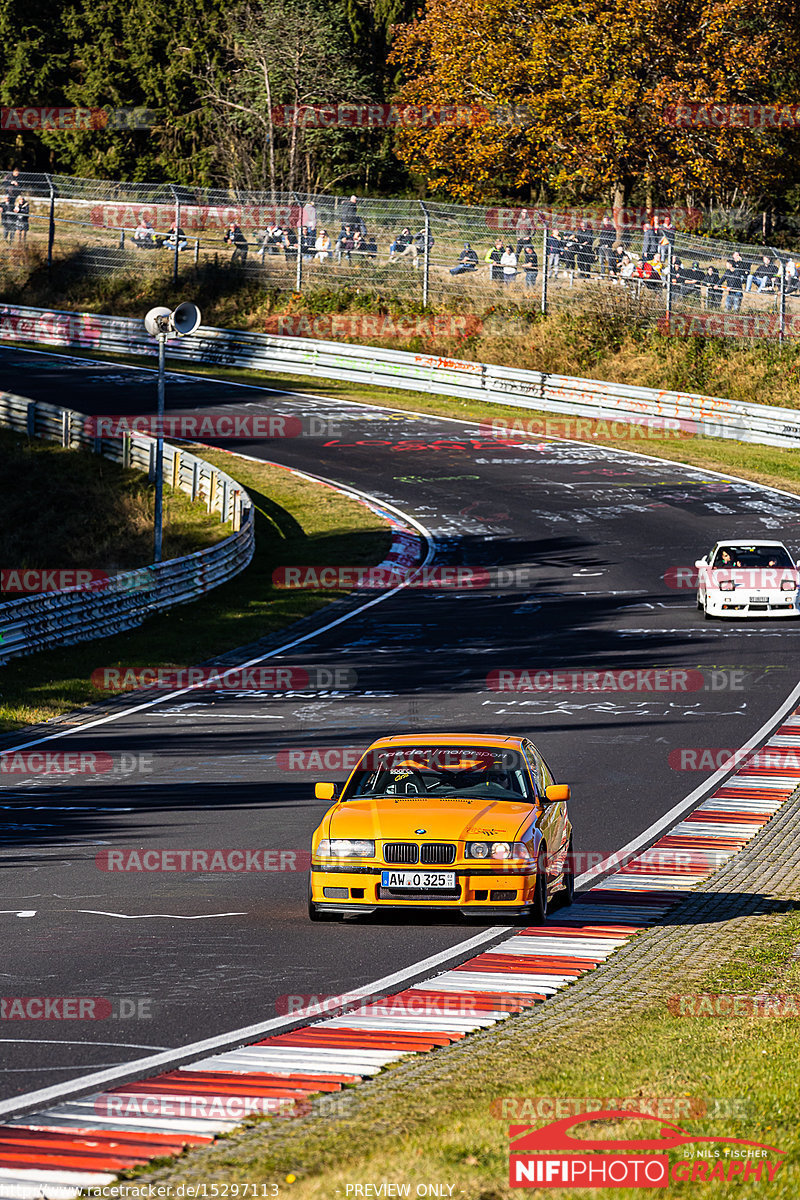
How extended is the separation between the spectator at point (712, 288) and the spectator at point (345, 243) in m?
13.3

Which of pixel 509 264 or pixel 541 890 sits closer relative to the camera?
pixel 541 890

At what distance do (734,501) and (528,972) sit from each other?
29740 millimetres

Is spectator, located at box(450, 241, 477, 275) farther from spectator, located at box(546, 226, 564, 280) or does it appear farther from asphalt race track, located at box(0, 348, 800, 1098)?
asphalt race track, located at box(0, 348, 800, 1098)

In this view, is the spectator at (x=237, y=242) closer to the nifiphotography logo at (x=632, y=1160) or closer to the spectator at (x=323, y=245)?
the spectator at (x=323, y=245)

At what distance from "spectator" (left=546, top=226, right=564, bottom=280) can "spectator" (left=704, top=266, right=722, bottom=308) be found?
4.93 metres

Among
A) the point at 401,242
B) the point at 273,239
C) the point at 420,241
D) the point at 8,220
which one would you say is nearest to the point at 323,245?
the point at 273,239

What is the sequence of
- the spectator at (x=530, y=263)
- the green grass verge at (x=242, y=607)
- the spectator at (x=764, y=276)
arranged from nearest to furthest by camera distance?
the green grass verge at (x=242, y=607) → the spectator at (x=764, y=276) → the spectator at (x=530, y=263)

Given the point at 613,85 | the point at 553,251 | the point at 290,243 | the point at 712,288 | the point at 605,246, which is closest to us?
the point at 712,288

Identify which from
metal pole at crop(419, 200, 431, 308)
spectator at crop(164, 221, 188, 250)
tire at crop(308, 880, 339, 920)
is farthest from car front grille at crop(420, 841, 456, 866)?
spectator at crop(164, 221, 188, 250)

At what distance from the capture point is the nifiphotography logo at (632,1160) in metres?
5.46

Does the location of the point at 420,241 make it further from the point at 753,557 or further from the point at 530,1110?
the point at 530,1110

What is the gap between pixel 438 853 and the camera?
1055cm

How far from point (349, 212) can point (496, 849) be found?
47740 mm

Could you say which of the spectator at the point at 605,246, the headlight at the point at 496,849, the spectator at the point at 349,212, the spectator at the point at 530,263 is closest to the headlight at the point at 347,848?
the headlight at the point at 496,849
